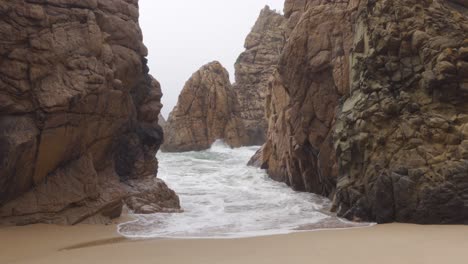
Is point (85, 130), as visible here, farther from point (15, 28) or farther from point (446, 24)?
point (446, 24)

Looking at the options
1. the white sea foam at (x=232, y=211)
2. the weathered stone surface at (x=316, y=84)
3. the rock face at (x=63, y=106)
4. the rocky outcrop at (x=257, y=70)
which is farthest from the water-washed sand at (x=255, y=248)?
the rocky outcrop at (x=257, y=70)

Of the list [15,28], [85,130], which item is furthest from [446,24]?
[15,28]

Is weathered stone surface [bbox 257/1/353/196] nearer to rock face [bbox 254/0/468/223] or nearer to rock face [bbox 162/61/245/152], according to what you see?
rock face [bbox 254/0/468/223]

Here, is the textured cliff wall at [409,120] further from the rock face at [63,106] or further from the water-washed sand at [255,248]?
the rock face at [63,106]

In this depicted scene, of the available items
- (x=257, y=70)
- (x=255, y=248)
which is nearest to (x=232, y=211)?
(x=255, y=248)

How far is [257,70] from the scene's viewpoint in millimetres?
45562

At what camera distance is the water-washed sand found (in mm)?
4637

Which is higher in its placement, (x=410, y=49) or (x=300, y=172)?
(x=410, y=49)

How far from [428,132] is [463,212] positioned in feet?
5.33

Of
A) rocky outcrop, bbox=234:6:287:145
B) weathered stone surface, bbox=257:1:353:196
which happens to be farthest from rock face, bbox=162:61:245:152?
weathered stone surface, bbox=257:1:353:196

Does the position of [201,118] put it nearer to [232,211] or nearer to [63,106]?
[232,211]

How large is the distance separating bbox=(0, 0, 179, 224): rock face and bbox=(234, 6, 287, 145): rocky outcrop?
34021mm

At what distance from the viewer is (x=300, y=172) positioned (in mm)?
16766

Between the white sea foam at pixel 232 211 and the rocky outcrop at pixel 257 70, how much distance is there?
82.2 ft
